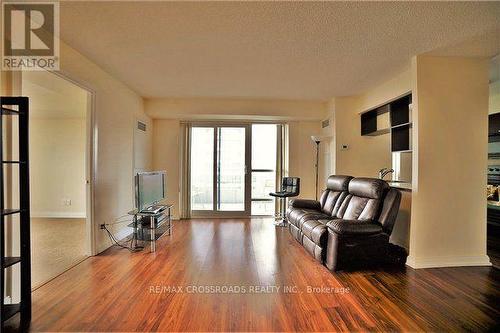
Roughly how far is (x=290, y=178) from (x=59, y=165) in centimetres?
499

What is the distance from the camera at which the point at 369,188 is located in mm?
3168

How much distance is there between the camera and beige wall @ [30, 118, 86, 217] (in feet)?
18.0

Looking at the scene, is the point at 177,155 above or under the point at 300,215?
above

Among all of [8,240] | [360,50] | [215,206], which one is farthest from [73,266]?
[360,50]

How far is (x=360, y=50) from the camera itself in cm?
279

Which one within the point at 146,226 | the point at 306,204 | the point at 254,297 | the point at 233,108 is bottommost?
the point at 254,297

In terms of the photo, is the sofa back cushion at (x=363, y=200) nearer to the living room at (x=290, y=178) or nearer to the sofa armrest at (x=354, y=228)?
the living room at (x=290, y=178)

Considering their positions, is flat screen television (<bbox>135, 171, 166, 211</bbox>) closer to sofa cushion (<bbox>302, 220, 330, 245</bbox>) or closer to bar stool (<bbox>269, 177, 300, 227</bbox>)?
bar stool (<bbox>269, 177, 300, 227</bbox>)

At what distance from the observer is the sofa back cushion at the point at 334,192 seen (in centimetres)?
381

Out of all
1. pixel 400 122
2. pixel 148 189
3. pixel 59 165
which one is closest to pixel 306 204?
pixel 400 122

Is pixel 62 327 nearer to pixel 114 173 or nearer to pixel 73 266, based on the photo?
pixel 73 266

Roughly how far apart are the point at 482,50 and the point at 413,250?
2.35m

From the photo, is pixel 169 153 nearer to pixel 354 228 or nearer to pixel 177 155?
pixel 177 155

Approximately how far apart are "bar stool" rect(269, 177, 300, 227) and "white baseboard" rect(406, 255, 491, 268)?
2.29 m
